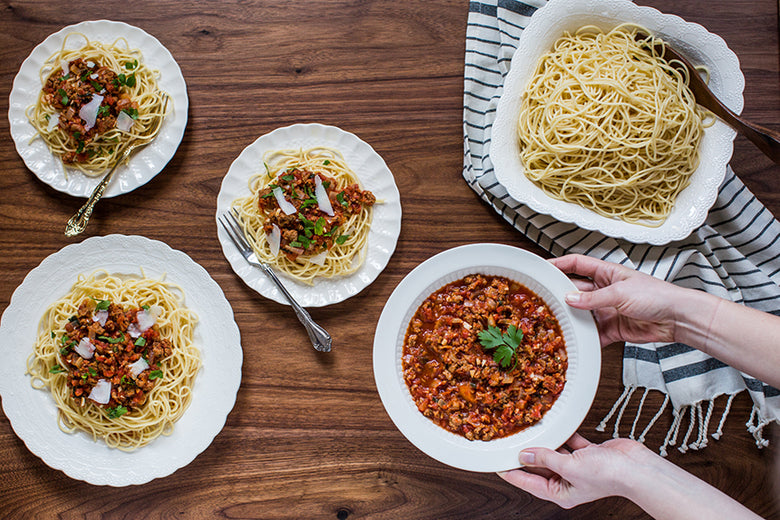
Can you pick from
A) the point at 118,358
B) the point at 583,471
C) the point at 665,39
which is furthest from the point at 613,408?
the point at 118,358

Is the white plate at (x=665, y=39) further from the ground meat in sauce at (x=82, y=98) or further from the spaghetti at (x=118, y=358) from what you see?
the ground meat in sauce at (x=82, y=98)

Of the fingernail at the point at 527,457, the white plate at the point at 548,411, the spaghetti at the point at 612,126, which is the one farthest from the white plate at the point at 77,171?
the fingernail at the point at 527,457

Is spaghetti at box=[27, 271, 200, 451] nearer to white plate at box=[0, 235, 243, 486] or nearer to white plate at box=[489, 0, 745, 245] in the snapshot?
white plate at box=[0, 235, 243, 486]

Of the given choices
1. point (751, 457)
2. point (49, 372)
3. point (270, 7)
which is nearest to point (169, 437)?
point (49, 372)

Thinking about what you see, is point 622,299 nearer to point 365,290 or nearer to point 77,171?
point 365,290

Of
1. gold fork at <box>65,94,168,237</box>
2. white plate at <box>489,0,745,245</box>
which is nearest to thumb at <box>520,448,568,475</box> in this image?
white plate at <box>489,0,745,245</box>

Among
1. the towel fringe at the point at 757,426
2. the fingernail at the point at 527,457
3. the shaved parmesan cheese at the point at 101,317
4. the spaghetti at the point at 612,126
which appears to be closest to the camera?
the fingernail at the point at 527,457
